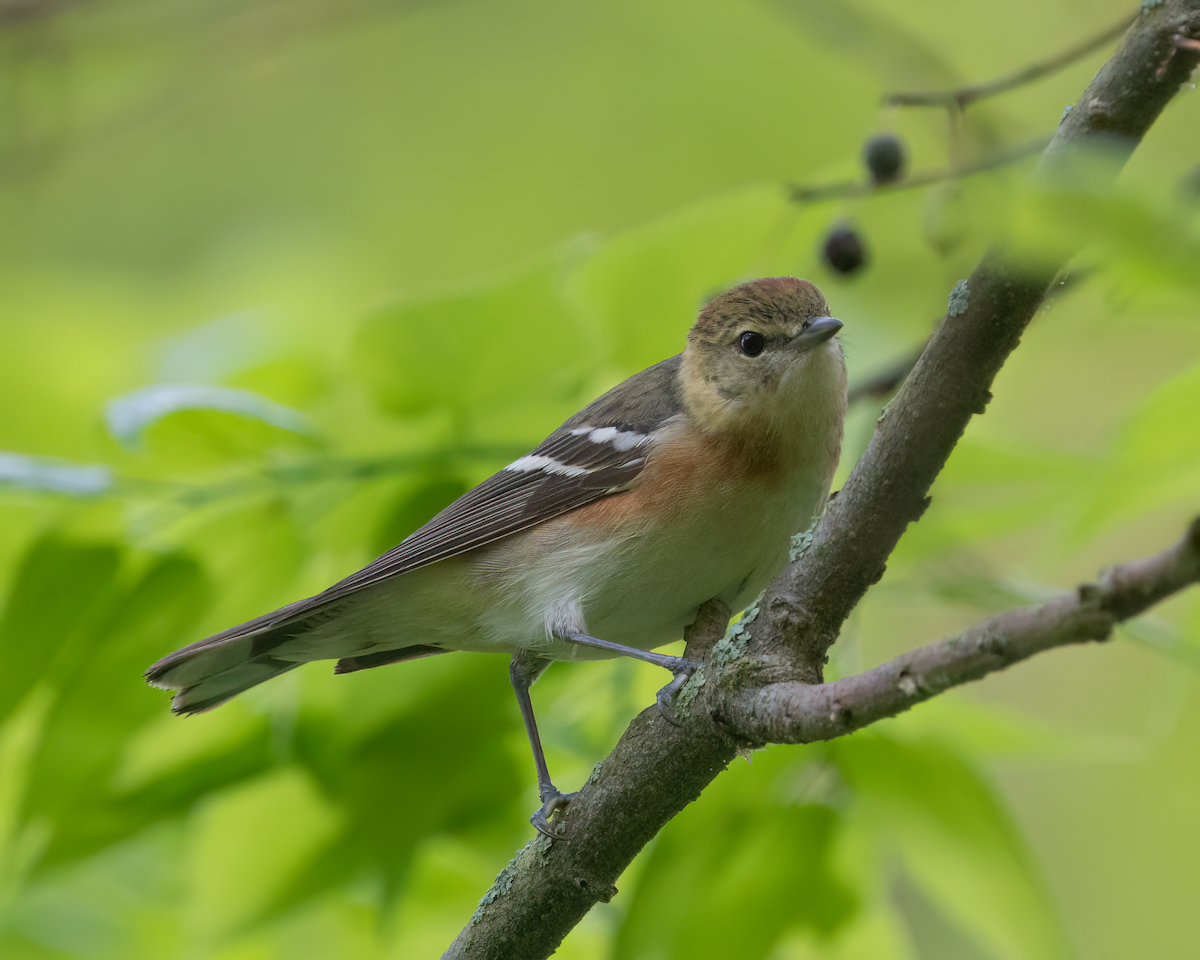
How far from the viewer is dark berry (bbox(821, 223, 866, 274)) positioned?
2951mm

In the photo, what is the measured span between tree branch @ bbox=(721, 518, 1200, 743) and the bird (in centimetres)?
100

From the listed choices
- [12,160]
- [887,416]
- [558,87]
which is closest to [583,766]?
[887,416]

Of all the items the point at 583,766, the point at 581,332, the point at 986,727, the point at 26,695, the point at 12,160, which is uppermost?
the point at 12,160

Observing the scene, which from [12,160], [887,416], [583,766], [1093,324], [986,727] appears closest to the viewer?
[1093,324]

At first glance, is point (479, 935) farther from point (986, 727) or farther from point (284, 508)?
point (986, 727)

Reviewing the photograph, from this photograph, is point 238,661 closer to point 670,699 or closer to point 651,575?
point 651,575

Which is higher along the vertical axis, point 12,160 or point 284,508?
point 12,160

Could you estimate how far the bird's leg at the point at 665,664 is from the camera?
204 cm

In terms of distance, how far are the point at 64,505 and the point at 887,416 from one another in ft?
6.60

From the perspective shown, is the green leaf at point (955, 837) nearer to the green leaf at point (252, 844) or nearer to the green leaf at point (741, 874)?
the green leaf at point (741, 874)

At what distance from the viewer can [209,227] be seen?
21.8 feet

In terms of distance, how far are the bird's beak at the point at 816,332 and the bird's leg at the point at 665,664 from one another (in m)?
0.90

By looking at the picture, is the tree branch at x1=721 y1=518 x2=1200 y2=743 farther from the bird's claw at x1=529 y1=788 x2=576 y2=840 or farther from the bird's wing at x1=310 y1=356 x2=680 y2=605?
the bird's wing at x1=310 y1=356 x2=680 y2=605

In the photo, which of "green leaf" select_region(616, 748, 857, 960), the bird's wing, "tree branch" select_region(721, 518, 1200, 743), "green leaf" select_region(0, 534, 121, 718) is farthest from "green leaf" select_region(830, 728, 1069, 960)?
"green leaf" select_region(0, 534, 121, 718)
